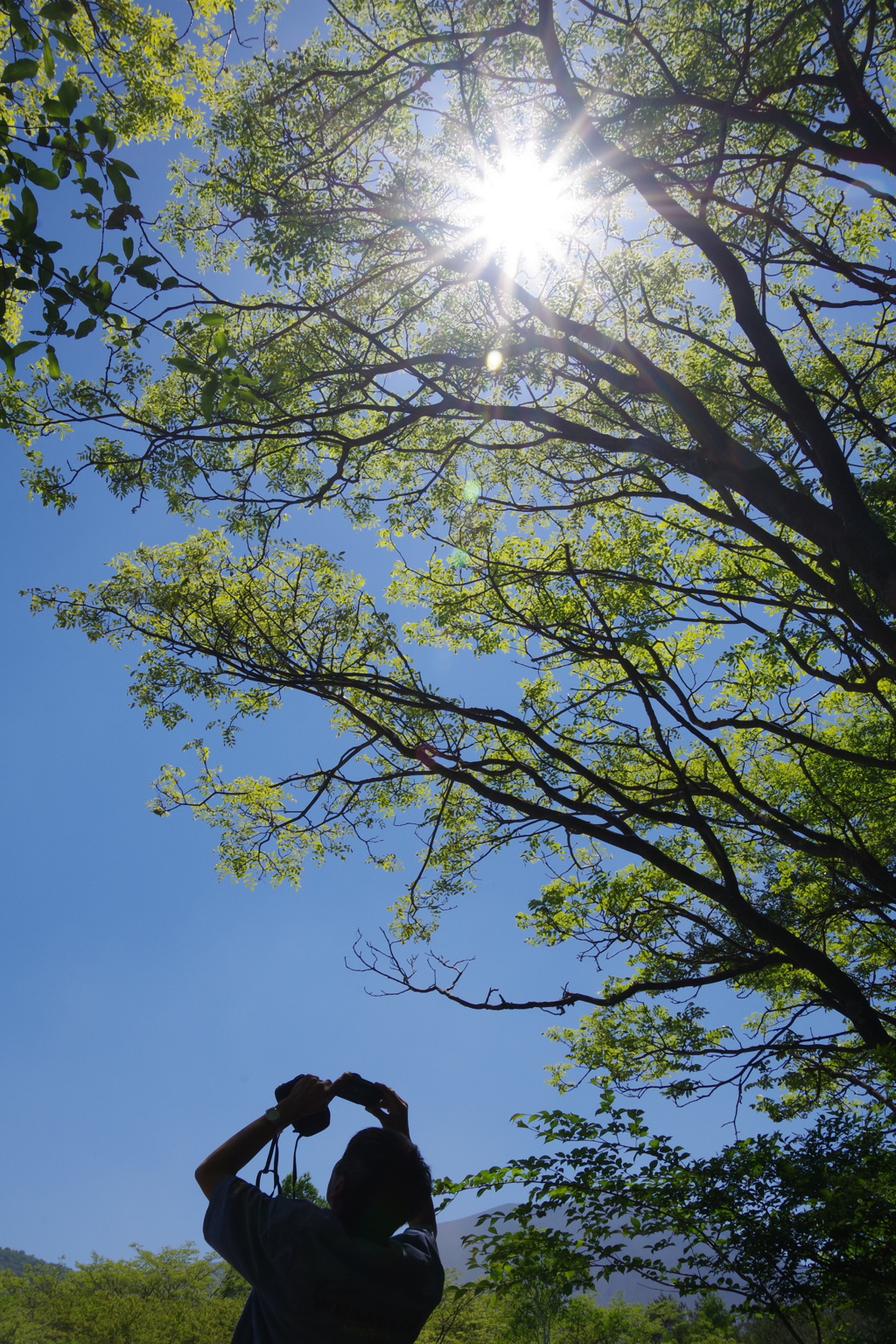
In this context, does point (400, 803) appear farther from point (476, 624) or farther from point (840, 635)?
point (840, 635)

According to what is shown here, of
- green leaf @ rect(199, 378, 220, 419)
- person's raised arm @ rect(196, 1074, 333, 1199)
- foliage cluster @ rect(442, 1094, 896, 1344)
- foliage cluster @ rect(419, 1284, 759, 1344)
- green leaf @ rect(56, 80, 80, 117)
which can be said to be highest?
green leaf @ rect(56, 80, 80, 117)

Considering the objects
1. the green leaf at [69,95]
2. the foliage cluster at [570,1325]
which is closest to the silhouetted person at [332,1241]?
the green leaf at [69,95]

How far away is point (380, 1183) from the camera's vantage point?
1815 mm

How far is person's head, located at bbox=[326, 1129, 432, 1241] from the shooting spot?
178 cm

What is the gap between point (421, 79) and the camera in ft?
18.6

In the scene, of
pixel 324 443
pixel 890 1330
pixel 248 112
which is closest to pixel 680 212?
pixel 324 443

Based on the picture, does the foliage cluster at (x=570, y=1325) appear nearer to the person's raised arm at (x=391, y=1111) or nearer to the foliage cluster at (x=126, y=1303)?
the foliage cluster at (x=126, y=1303)

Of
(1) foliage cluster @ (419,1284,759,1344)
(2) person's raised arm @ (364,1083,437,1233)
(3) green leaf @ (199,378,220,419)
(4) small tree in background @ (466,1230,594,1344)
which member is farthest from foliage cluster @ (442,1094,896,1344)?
(1) foliage cluster @ (419,1284,759,1344)

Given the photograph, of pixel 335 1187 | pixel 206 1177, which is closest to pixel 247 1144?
pixel 206 1177

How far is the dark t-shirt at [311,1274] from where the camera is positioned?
5.16 ft

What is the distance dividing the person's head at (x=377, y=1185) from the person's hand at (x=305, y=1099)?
0.13 metres

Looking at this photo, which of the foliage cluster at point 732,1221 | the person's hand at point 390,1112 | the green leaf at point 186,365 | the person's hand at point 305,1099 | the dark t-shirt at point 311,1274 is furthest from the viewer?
the foliage cluster at point 732,1221

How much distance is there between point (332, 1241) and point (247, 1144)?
320mm

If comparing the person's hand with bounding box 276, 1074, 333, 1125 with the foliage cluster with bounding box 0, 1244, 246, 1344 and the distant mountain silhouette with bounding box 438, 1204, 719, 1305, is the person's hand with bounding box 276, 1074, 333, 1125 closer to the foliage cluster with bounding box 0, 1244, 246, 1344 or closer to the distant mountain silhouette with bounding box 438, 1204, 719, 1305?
the distant mountain silhouette with bounding box 438, 1204, 719, 1305
